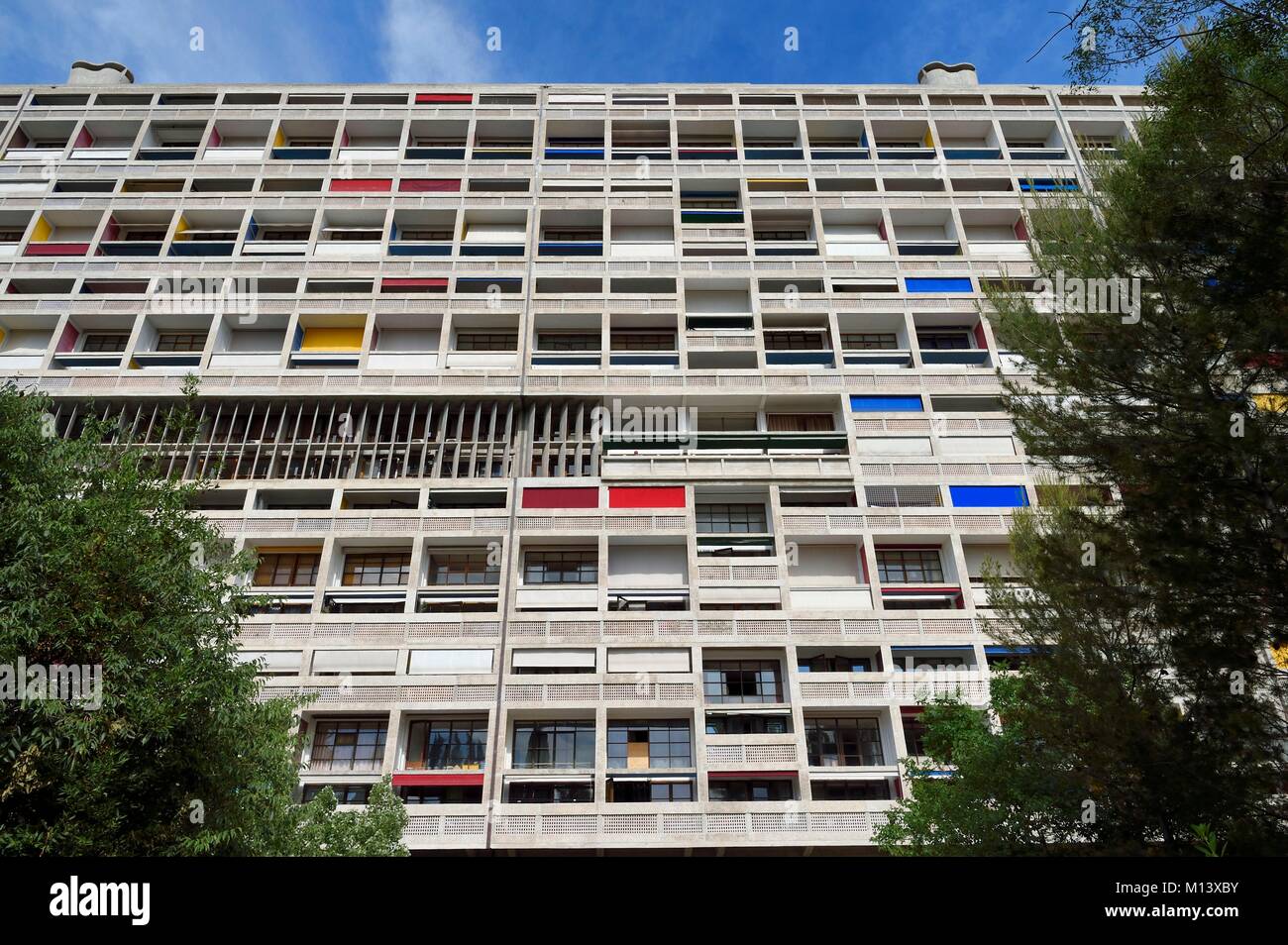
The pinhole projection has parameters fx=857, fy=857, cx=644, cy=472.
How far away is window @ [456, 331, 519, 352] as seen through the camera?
2791cm

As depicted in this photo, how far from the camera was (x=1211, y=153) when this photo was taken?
1063cm

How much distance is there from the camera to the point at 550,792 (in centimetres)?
2020

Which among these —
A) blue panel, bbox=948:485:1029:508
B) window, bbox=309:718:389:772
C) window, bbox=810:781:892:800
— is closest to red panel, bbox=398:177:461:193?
window, bbox=309:718:389:772

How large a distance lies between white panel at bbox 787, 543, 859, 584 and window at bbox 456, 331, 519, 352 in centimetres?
1133

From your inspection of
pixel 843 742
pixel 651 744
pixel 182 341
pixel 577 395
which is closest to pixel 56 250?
pixel 182 341

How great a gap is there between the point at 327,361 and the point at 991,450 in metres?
20.2

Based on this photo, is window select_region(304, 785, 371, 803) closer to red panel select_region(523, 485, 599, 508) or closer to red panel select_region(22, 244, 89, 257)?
red panel select_region(523, 485, 599, 508)

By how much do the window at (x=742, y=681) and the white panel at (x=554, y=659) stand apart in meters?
2.95

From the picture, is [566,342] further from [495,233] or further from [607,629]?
[607,629]

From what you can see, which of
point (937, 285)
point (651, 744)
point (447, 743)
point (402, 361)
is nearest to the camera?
point (447, 743)

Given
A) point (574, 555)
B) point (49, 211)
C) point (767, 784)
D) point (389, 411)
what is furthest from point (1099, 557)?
point (49, 211)

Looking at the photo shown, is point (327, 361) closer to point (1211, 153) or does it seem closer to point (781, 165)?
point (781, 165)

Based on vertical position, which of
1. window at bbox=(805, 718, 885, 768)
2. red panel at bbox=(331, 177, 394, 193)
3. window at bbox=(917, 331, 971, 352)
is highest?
red panel at bbox=(331, 177, 394, 193)

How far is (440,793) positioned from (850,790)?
966 cm
